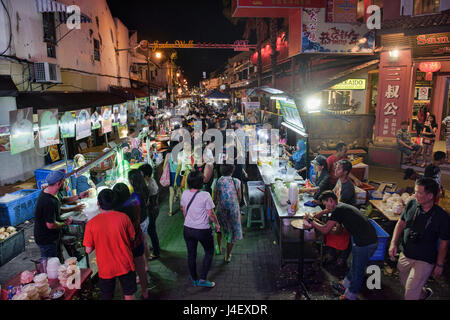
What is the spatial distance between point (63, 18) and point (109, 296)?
1346 centimetres

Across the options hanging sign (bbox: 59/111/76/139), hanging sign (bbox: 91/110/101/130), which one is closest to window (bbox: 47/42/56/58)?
hanging sign (bbox: 91/110/101/130)

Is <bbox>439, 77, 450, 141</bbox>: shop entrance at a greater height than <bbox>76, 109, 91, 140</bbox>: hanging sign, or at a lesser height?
greater

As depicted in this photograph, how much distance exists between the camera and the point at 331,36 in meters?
10.6

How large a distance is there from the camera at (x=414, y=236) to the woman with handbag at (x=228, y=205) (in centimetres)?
288

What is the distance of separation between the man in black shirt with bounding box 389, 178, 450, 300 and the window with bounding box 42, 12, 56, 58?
13463mm

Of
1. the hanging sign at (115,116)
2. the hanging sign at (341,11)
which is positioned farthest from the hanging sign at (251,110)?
the hanging sign at (115,116)

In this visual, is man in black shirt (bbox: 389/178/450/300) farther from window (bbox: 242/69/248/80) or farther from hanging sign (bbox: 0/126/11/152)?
window (bbox: 242/69/248/80)

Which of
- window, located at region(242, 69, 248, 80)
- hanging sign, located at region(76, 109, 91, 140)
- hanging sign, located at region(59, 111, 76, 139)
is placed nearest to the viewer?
hanging sign, located at region(59, 111, 76, 139)

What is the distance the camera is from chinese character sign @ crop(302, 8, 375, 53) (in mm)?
10555

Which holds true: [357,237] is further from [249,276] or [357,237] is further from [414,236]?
[249,276]

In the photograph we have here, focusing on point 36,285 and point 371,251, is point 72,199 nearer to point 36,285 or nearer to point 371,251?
point 36,285

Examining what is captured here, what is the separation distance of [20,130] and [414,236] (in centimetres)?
778

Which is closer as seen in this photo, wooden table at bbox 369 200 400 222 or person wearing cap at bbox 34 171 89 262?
person wearing cap at bbox 34 171 89 262

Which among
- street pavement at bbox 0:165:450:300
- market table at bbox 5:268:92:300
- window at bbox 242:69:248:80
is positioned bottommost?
street pavement at bbox 0:165:450:300
